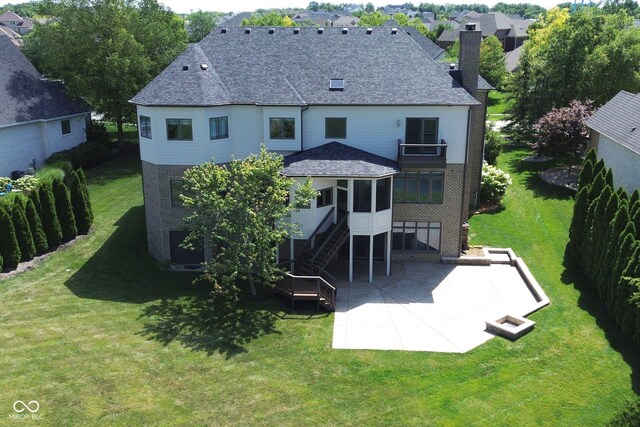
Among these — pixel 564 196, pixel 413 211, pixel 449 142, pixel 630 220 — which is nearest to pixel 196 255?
pixel 413 211

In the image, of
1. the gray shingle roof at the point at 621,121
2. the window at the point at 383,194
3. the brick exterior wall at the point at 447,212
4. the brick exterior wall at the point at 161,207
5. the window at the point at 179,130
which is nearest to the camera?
the window at the point at 383,194

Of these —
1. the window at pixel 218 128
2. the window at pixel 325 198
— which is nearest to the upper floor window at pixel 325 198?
the window at pixel 325 198

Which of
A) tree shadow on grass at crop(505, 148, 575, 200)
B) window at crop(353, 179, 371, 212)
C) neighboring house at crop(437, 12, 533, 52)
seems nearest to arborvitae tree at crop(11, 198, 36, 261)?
window at crop(353, 179, 371, 212)

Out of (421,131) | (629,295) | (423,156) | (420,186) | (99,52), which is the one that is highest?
(99,52)

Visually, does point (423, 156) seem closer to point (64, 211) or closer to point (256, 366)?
point (256, 366)

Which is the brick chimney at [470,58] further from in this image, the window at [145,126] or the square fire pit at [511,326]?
the window at [145,126]

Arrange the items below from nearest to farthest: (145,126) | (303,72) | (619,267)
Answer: (619,267), (145,126), (303,72)

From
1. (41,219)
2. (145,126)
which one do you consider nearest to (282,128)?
(145,126)
